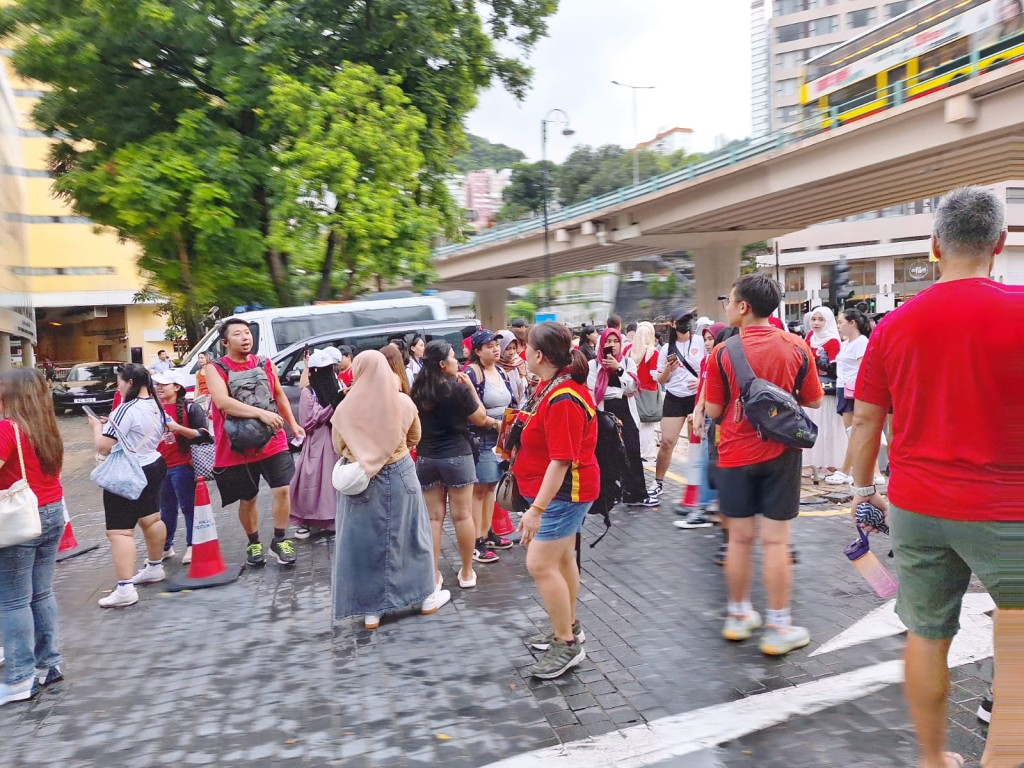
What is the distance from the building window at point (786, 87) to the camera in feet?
222

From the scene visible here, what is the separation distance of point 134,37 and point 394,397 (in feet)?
50.0

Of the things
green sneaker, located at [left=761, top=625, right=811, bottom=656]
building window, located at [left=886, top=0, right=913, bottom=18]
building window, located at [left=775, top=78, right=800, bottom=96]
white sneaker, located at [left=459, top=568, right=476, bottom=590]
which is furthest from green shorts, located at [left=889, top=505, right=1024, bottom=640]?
building window, located at [left=775, top=78, right=800, bottom=96]

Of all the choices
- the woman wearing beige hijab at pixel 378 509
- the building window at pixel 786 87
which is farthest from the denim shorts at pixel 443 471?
the building window at pixel 786 87

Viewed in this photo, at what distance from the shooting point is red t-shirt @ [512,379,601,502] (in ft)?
12.3

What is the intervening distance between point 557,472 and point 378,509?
5.16 ft

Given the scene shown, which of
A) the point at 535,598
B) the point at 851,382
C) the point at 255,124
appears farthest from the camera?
the point at 255,124

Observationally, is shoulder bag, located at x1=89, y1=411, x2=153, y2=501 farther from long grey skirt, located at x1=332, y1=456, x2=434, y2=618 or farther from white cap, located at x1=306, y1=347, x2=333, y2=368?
white cap, located at x1=306, y1=347, x2=333, y2=368

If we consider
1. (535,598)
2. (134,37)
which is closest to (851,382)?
(535,598)

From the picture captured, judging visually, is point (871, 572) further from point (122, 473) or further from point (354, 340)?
point (354, 340)

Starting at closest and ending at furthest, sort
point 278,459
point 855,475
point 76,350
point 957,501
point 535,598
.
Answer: point 957,501
point 855,475
point 535,598
point 278,459
point 76,350

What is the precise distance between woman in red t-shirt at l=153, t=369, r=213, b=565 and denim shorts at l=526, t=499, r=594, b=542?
3.39 meters

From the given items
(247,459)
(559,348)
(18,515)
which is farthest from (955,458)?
A: (247,459)

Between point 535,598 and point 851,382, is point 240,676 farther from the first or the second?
point 851,382

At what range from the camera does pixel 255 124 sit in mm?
17375
